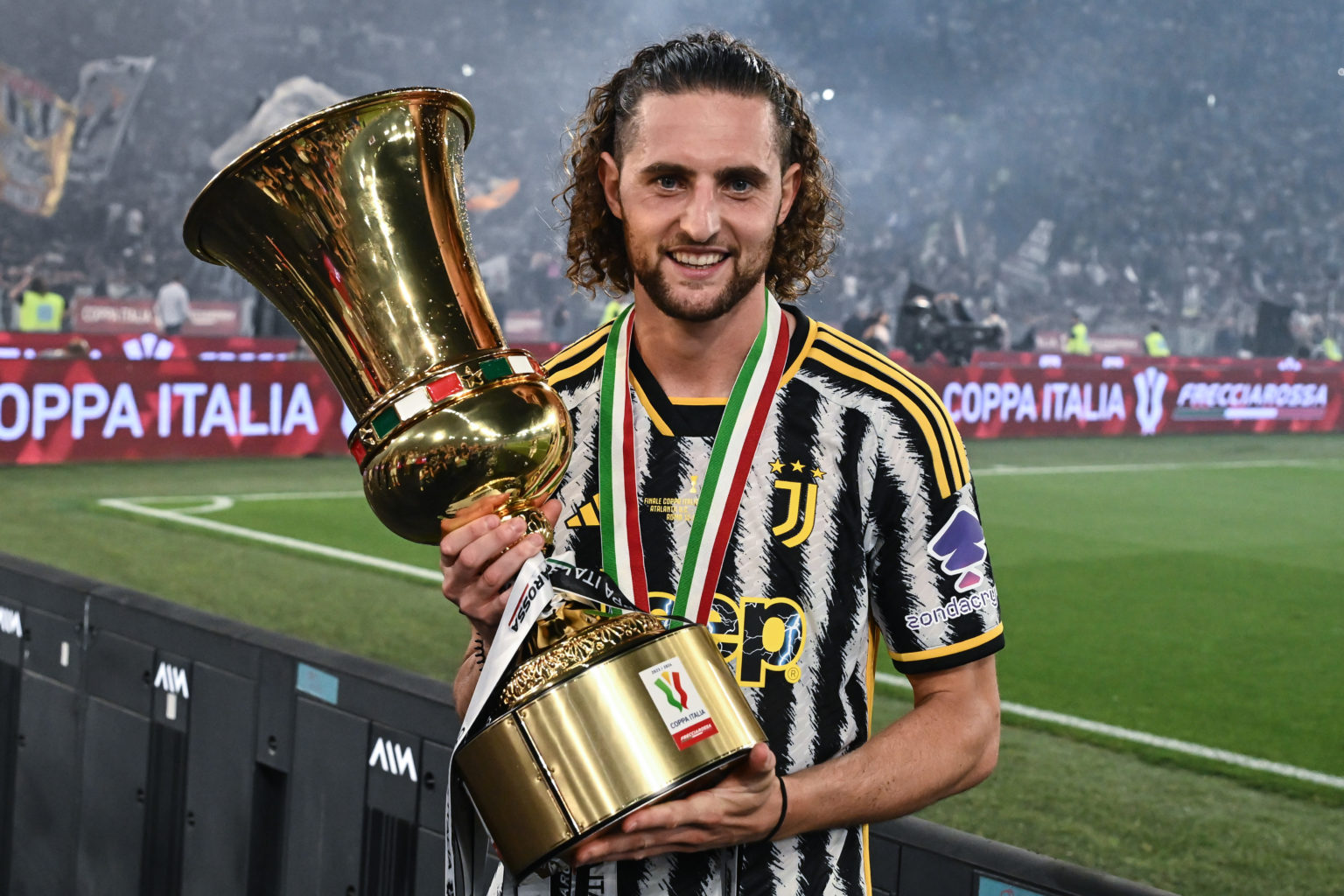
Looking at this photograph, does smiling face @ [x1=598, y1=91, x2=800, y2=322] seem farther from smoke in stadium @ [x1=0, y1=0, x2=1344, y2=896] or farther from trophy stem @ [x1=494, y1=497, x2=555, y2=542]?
trophy stem @ [x1=494, y1=497, x2=555, y2=542]

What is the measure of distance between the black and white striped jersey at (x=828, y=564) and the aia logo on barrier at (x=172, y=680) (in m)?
1.59

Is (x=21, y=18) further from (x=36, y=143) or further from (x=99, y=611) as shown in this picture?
(x=99, y=611)

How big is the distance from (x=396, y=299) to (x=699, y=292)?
12.0 inches

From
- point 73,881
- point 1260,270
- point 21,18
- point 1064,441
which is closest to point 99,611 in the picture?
point 73,881

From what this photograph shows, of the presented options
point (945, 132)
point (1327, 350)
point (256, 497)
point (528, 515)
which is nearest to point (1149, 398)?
point (256, 497)

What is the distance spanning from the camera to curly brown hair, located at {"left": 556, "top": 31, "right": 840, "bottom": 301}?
1.42 metres

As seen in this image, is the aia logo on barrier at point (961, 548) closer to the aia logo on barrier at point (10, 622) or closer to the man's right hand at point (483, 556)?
the man's right hand at point (483, 556)

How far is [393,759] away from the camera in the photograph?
2.27 m

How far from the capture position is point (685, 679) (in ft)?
3.94

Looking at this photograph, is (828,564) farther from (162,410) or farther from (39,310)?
(39,310)

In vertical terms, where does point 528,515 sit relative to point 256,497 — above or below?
above

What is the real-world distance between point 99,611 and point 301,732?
0.75 metres

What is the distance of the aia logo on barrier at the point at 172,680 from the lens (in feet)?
8.93

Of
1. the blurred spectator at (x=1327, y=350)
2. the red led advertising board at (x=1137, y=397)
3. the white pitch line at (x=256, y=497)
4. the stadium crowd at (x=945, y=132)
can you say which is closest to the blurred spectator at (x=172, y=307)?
the stadium crowd at (x=945, y=132)
